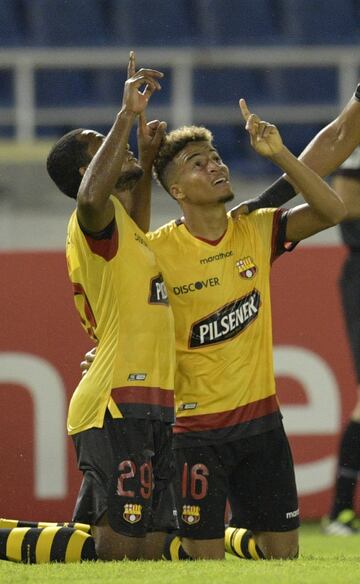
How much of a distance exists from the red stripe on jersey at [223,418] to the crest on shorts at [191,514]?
31 cm

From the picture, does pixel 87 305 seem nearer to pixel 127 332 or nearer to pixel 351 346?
pixel 127 332

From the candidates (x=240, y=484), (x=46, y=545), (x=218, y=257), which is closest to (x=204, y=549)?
(x=240, y=484)

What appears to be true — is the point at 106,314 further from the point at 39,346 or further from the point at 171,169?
the point at 39,346

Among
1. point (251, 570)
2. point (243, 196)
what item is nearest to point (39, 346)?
point (243, 196)

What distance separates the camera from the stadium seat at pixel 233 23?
12.2 meters

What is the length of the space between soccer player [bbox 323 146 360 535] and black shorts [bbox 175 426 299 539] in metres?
2.16

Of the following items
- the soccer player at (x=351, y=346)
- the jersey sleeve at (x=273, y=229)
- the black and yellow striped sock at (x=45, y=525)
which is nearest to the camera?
the black and yellow striped sock at (x=45, y=525)

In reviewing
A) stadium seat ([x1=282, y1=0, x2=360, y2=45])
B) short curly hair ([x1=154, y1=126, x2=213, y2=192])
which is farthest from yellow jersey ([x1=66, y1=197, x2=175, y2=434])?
A: stadium seat ([x1=282, y1=0, x2=360, y2=45])

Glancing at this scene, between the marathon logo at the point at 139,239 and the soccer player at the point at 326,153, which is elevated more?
the soccer player at the point at 326,153

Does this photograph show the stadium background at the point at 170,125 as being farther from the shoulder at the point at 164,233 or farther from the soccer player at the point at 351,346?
the shoulder at the point at 164,233

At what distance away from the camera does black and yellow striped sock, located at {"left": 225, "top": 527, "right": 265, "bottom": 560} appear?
5762 millimetres

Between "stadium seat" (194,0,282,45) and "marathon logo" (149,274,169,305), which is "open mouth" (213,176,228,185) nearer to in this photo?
"marathon logo" (149,274,169,305)

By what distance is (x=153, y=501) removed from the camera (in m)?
5.54

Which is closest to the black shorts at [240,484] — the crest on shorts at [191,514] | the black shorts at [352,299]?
the crest on shorts at [191,514]
